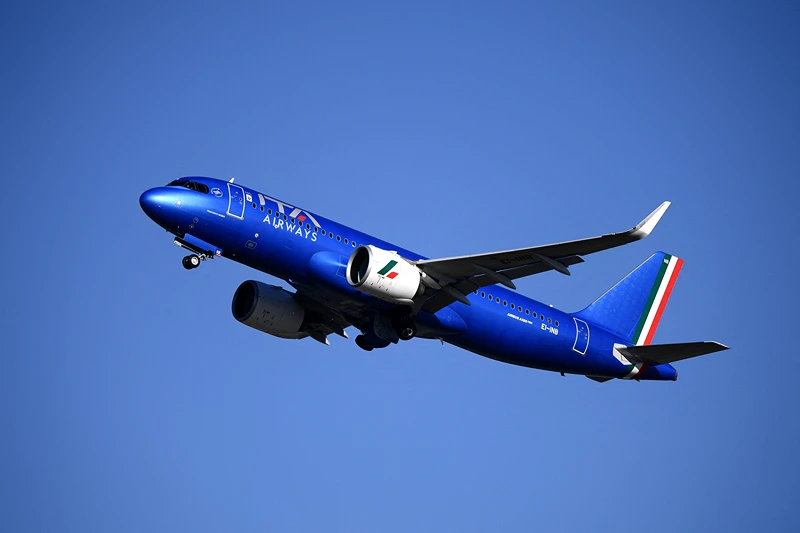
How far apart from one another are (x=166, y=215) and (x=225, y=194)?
7.48 feet

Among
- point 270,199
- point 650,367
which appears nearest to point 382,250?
point 270,199

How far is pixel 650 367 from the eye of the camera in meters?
43.9

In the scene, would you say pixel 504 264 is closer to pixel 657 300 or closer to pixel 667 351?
pixel 667 351

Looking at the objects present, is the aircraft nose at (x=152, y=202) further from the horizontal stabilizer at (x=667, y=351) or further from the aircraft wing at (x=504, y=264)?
the horizontal stabilizer at (x=667, y=351)

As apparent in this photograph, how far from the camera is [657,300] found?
47719 mm

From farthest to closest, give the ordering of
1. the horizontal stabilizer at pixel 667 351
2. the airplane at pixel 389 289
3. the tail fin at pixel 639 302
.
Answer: the tail fin at pixel 639 302
the horizontal stabilizer at pixel 667 351
the airplane at pixel 389 289

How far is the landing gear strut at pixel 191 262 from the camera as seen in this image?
120 feet

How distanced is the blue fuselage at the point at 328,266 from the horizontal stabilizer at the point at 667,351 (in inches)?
65.5

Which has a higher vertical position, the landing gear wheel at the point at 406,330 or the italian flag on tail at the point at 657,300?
the italian flag on tail at the point at 657,300

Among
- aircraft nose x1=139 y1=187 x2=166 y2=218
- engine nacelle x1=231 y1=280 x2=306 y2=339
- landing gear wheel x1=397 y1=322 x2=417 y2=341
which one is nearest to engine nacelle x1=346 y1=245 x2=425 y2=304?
landing gear wheel x1=397 y1=322 x2=417 y2=341

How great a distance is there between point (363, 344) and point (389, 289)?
6.51m

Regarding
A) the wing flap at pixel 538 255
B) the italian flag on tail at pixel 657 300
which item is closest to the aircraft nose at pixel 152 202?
the wing flap at pixel 538 255

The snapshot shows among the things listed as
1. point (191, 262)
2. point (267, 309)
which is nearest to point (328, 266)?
point (191, 262)

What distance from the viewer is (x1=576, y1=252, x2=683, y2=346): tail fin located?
150ft
